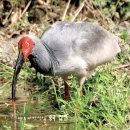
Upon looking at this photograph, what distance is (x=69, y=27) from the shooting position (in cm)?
638

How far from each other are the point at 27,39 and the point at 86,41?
0.66 m

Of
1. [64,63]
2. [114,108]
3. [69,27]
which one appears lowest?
[114,108]

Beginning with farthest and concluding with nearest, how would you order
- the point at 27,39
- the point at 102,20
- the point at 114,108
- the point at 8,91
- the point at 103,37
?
the point at 102,20 → the point at 8,91 → the point at 103,37 → the point at 27,39 → the point at 114,108

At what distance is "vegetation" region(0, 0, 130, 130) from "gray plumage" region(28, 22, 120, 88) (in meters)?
0.22

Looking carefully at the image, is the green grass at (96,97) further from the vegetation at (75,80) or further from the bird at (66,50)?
the bird at (66,50)

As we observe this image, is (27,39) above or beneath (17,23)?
beneath

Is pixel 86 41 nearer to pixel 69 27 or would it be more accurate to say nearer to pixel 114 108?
pixel 69 27

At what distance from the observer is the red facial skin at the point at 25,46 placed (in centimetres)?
593

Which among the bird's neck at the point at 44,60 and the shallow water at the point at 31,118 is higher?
the bird's neck at the point at 44,60

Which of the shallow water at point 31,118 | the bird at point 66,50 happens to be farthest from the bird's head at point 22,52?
the shallow water at point 31,118

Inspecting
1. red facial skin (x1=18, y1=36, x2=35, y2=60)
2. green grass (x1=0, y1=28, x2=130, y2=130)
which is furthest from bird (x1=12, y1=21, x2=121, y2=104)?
green grass (x1=0, y1=28, x2=130, y2=130)

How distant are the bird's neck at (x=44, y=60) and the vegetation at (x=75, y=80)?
12.8 inches

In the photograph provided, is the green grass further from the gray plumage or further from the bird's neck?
the bird's neck

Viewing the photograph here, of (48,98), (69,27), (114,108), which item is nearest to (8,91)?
(48,98)
